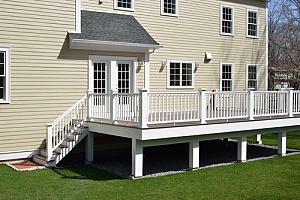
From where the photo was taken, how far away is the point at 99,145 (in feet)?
42.6

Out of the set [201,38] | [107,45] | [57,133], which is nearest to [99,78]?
[107,45]

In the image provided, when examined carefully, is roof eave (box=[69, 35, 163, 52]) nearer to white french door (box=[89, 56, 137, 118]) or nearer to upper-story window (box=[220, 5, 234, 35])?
white french door (box=[89, 56, 137, 118])

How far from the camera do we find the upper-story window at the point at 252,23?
17750mm

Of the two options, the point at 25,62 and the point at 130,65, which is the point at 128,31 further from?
the point at 25,62

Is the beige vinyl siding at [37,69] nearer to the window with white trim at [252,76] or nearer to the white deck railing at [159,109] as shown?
the white deck railing at [159,109]

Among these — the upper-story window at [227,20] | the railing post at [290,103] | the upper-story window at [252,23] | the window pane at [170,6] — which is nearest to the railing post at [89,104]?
the window pane at [170,6]

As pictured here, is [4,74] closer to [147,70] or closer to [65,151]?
[65,151]

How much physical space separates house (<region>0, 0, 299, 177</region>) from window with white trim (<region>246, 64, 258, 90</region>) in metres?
3.91

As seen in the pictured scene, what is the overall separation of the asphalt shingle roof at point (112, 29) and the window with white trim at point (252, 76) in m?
6.15

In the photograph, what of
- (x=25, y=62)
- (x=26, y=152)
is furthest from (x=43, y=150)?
(x=25, y=62)

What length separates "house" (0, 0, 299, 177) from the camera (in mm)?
10391

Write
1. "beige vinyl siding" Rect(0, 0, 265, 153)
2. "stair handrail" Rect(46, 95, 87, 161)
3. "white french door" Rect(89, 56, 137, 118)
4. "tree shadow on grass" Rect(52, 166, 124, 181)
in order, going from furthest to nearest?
1. "white french door" Rect(89, 56, 137, 118)
2. "beige vinyl siding" Rect(0, 0, 265, 153)
3. "stair handrail" Rect(46, 95, 87, 161)
4. "tree shadow on grass" Rect(52, 166, 124, 181)

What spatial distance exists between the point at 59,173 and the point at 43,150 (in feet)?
5.72

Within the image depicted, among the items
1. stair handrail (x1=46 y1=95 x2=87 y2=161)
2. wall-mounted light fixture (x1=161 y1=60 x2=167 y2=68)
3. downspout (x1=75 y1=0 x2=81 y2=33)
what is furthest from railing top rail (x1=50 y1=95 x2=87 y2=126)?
wall-mounted light fixture (x1=161 y1=60 x2=167 y2=68)
